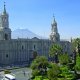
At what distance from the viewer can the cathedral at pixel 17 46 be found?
8725 centimetres

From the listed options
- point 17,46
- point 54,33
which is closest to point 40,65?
point 17,46

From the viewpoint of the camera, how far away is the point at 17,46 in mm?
91750

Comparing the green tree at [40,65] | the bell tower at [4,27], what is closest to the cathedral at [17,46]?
the bell tower at [4,27]

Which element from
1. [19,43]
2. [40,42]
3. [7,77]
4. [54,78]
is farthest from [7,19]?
[54,78]

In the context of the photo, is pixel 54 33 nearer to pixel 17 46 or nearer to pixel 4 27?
pixel 17 46

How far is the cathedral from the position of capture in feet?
286

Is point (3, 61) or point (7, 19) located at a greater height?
point (7, 19)

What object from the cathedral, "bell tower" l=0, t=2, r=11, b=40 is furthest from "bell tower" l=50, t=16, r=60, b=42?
"bell tower" l=0, t=2, r=11, b=40

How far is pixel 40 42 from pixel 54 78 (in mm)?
49883

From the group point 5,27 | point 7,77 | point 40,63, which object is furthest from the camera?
point 5,27

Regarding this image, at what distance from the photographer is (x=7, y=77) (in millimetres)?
60094

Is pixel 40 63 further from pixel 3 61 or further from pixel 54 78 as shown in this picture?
pixel 3 61

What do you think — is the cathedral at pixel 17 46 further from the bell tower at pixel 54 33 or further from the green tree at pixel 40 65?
the green tree at pixel 40 65

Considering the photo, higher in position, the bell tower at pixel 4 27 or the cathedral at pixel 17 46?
the bell tower at pixel 4 27
